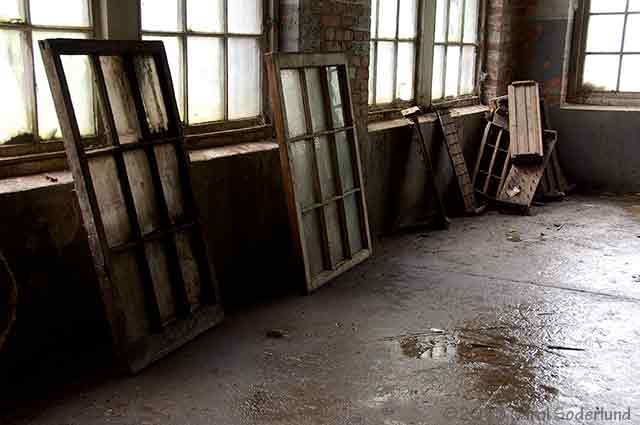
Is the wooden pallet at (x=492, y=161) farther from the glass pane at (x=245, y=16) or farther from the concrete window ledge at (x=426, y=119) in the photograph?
the glass pane at (x=245, y=16)

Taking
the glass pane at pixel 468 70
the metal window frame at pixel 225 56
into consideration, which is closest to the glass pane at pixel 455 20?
the glass pane at pixel 468 70

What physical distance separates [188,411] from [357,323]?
4.03 feet

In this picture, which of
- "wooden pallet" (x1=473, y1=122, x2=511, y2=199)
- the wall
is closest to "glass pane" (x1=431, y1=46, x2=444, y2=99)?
"wooden pallet" (x1=473, y1=122, x2=511, y2=199)

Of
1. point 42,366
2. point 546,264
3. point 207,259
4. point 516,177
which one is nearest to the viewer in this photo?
point 42,366

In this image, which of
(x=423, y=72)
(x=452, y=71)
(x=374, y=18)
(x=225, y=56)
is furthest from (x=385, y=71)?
(x=225, y=56)

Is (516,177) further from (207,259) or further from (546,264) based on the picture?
(207,259)

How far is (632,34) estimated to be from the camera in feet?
23.8

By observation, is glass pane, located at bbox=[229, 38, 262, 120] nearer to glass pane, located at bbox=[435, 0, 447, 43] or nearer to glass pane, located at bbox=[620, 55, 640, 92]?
glass pane, located at bbox=[435, 0, 447, 43]

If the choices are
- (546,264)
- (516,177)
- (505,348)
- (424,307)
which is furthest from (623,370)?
(516,177)

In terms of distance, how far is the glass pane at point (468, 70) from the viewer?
23.2 feet

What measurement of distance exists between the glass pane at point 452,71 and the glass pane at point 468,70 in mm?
130

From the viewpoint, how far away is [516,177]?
6.53 metres

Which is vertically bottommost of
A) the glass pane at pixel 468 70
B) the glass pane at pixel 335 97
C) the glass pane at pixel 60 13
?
the glass pane at pixel 468 70

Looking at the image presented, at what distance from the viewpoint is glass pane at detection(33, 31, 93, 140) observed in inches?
121
